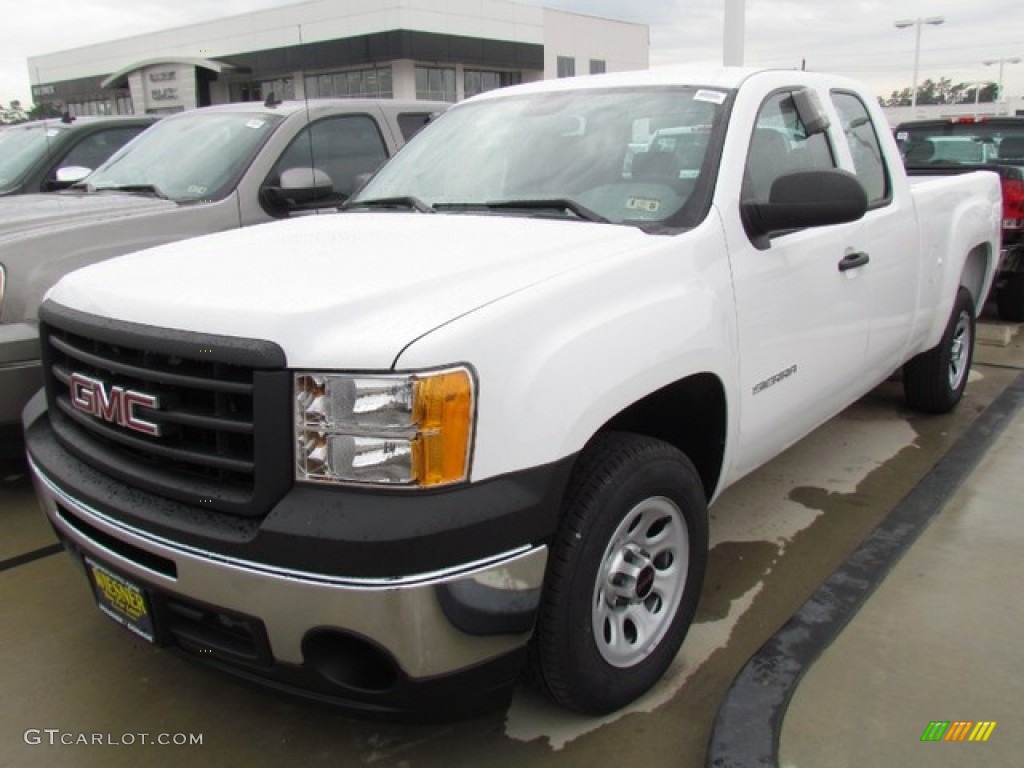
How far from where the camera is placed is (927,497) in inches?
157

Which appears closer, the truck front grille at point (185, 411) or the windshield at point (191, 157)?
the truck front grille at point (185, 411)

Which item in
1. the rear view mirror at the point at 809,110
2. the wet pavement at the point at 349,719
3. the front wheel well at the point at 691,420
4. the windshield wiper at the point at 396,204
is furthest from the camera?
the rear view mirror at the point at 809,110

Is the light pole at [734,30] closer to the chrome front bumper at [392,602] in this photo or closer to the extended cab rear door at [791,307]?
the extended cab rear door at [791,307]

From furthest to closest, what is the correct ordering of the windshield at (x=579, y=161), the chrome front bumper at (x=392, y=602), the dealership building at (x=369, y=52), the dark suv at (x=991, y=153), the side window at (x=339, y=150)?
the dealership building at (x=369, y=52) → the dark suv at (x=991, y=153) → the side window at (x=339, y=150) → the windshield at (x=579, y=161) → the chrome front bumper at (x=392, y=602)

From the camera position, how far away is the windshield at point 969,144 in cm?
848

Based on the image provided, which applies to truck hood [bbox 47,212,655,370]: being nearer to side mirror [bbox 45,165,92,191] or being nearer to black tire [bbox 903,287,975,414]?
black tire [bbox 903,287,975,414]

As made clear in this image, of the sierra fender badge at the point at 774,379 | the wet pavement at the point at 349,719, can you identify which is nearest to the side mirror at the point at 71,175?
the wet pavement at the point at 349,719

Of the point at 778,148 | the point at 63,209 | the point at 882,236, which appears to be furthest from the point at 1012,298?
the point at 63,209

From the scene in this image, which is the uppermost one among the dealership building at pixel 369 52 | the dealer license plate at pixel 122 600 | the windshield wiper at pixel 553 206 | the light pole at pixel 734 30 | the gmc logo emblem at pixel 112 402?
the dealership building at pixel 369 52

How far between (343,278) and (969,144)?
27.0ft

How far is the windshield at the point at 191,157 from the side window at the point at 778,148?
3.12 meters

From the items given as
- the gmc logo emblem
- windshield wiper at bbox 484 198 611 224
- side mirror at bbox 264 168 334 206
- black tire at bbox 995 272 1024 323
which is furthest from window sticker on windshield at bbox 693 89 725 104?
Answer: black tire at bbox 995 272 1024 323

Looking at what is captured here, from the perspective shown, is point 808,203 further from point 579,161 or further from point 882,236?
point 882,236

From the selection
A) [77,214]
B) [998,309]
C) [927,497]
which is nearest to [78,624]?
[77,214]
